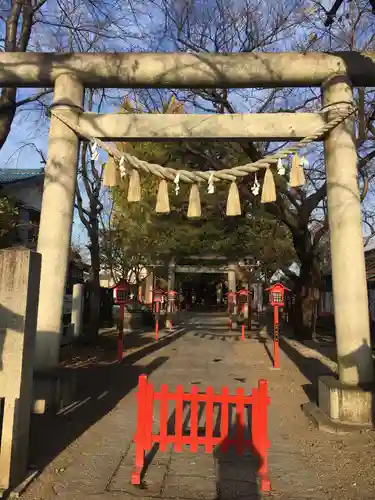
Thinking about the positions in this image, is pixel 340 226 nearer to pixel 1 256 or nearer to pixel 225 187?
pixel 1 256

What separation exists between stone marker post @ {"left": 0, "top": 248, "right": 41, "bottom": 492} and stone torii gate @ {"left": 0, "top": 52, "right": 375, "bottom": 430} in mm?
2531

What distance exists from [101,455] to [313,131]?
5675mm

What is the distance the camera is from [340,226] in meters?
6.65

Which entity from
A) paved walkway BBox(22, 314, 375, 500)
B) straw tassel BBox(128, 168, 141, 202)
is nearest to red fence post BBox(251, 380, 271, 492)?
paved walkway BBox(22, 314, 375, 500)

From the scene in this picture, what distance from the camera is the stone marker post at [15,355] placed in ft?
13.1

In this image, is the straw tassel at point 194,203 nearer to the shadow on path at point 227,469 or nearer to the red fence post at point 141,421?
the red fence post at point 141,421

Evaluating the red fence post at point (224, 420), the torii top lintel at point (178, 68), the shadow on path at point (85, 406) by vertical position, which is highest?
the torii top lintel at point (178, 68)

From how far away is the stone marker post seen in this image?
3.99 m

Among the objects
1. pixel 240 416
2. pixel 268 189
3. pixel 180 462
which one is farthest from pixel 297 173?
pixel 180 462

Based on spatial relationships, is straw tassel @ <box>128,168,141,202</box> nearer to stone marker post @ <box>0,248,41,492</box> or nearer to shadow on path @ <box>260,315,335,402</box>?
stone marker post @ <box>0,248,41,492</box>

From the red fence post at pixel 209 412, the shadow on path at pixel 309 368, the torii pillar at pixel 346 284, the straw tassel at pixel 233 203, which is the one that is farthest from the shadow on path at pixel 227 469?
the shadow on path at pixel 309 368

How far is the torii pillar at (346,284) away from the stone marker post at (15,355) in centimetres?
416

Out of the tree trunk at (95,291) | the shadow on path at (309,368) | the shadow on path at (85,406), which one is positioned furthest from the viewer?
the tree trunk at (95,291)

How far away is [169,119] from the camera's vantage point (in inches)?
278
